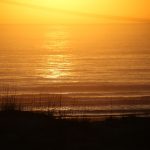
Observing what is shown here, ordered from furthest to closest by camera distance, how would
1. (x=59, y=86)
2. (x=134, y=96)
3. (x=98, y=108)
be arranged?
(x=59, y=86) < (x=134, y=96) < (x=98, y=108)

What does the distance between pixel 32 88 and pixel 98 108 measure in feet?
40.1

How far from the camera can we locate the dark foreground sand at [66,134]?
9.29m

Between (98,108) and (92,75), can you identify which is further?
(92,75)

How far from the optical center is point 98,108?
76.8 feet

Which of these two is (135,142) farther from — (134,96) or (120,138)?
(134,96)

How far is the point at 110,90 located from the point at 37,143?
24.0 meters

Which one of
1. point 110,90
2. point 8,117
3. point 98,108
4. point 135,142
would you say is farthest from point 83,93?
point 135,142

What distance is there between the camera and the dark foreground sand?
9.29 m

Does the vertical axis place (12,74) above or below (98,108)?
above

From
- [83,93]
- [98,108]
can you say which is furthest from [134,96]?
[98,108]

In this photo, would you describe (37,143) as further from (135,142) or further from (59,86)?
(59,86)

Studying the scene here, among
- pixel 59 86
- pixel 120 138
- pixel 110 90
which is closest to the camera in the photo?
pixel 120 138

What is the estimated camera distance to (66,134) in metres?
10.2

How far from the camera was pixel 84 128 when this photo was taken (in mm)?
11203
